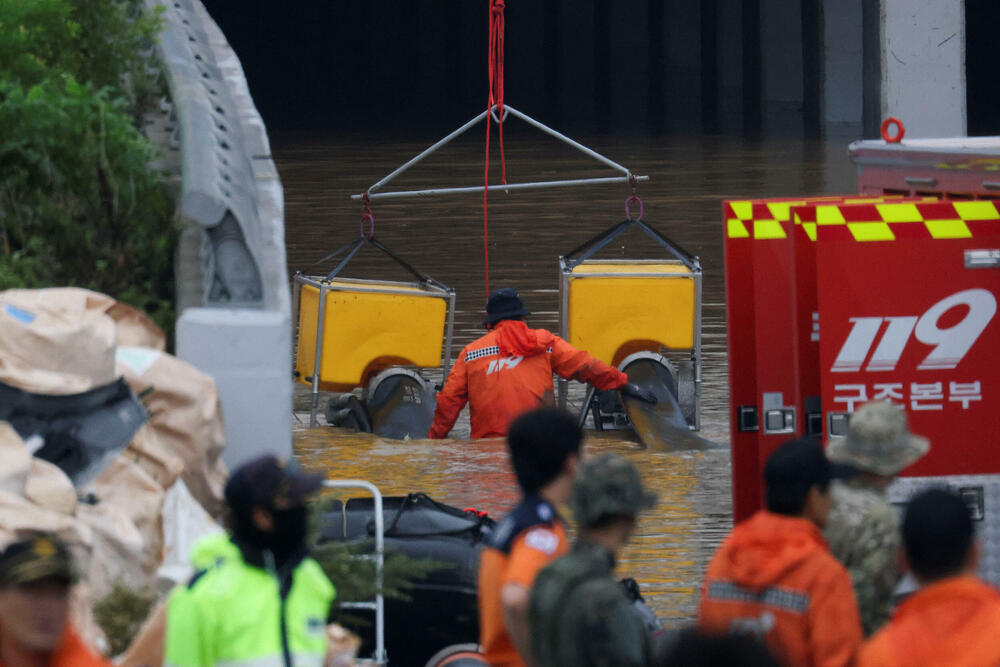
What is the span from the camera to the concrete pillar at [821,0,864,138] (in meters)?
37.1

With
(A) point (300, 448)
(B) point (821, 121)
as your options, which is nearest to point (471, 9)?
(B) point (821, 121)

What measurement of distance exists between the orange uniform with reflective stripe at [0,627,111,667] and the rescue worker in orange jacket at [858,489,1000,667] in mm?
1584

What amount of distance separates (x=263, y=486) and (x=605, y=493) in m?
0.74

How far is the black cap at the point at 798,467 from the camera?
4.09m

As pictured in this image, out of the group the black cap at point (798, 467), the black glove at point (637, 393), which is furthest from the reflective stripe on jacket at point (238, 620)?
the black glove at point (637, 393)

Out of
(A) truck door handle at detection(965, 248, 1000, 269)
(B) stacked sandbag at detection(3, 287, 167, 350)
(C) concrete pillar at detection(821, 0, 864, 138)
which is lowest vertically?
(B) stacked sandbag at detection(3, 287, 167, 350)

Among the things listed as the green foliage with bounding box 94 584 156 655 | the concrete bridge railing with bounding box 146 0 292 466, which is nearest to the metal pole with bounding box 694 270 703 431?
the concrete bridge railing with bounding box 146 0 292 466

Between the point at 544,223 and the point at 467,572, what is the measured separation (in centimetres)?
1644

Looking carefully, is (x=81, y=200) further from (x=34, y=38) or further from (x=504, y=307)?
(x=504, y=307)

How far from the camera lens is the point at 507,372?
398 inches

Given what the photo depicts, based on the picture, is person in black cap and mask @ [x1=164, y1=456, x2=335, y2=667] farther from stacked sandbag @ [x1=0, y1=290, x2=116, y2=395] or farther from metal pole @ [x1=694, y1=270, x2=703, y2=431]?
metal pole @ [x1=694, y1=270, x2=703, y2=431]

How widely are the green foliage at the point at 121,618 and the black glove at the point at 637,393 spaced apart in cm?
607

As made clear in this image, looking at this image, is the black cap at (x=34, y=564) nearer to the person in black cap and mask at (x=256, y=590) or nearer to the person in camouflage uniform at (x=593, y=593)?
the person in black cap and mask at (x=256, y=590)

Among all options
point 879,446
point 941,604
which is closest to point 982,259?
point 879,446
